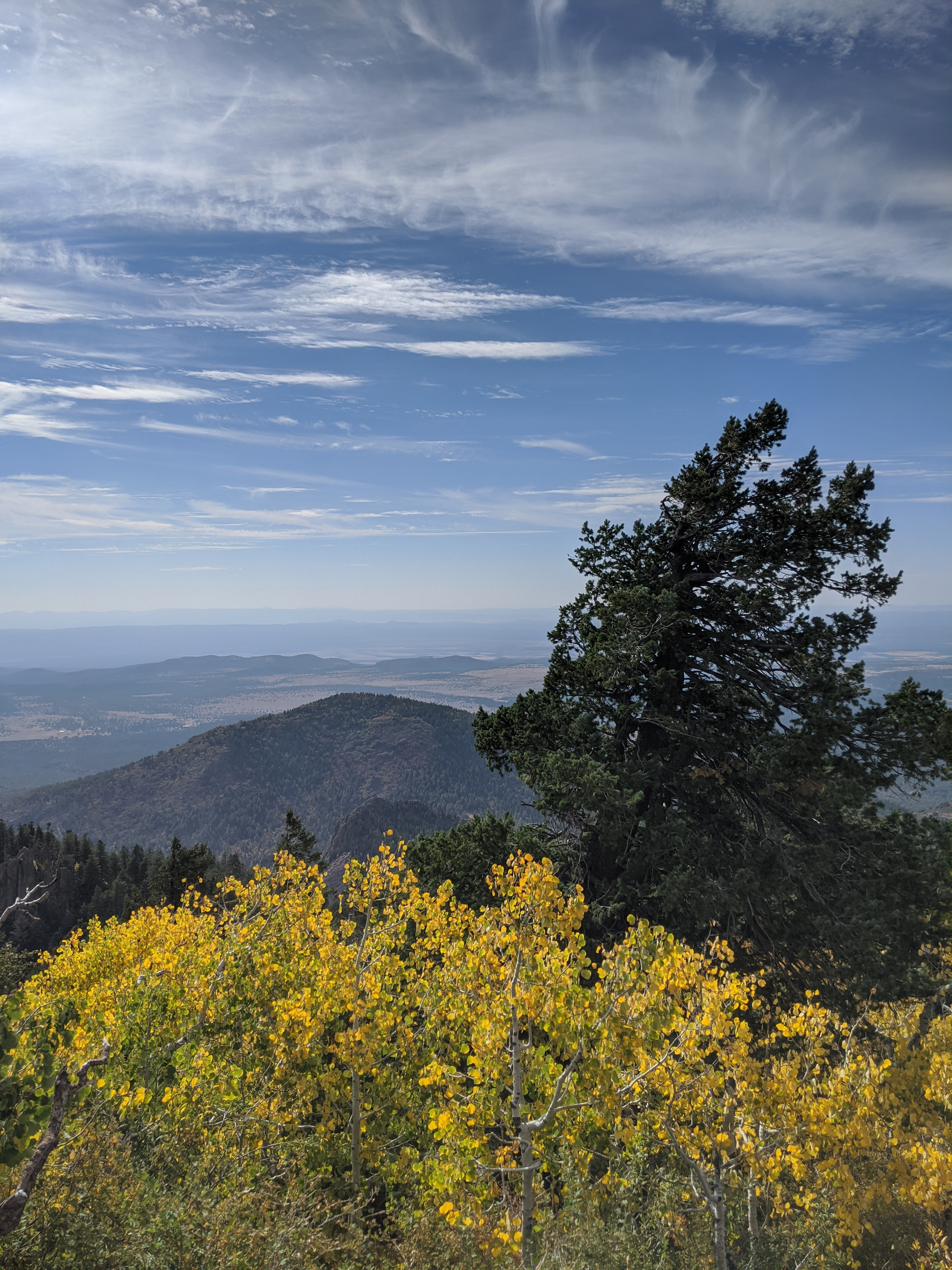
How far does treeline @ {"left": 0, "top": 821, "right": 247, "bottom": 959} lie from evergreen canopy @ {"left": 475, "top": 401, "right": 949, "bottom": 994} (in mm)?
61365

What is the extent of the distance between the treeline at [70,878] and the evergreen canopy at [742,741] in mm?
61365

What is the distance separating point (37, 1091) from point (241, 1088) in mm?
4847

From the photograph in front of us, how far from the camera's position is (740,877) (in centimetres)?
1641

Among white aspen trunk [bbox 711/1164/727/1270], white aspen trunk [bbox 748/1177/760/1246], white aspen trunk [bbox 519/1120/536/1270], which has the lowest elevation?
white aspen trunk [bbox 748/1177/760/1246]

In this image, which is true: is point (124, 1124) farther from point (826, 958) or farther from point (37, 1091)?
point (826, 958)

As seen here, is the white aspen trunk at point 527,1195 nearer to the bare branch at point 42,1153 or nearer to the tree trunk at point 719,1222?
the tree trunk at point 719,1222

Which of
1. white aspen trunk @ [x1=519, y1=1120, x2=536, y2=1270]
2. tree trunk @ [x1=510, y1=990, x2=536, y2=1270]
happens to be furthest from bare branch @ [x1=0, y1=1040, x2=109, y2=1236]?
white aspen trunk @ [x1=519, y1=1120, x2=536, y2=1270]

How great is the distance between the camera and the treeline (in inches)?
3204

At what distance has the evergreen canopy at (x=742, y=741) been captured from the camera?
645 inches

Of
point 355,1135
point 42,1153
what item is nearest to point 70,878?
point 355,1135

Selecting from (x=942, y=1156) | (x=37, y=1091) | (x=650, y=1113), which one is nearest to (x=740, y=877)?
(x=942, y=1156)

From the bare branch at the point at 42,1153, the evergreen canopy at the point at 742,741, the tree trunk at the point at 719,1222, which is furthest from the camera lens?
the evergreen canopy at the point at 742,741

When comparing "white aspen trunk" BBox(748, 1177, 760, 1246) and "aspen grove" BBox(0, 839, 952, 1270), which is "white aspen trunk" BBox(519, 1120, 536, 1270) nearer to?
"aspen grove" BBox(0, 839, 952, 1270)

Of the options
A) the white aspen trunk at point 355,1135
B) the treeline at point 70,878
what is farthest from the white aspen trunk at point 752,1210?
the treeline at point 70,878
